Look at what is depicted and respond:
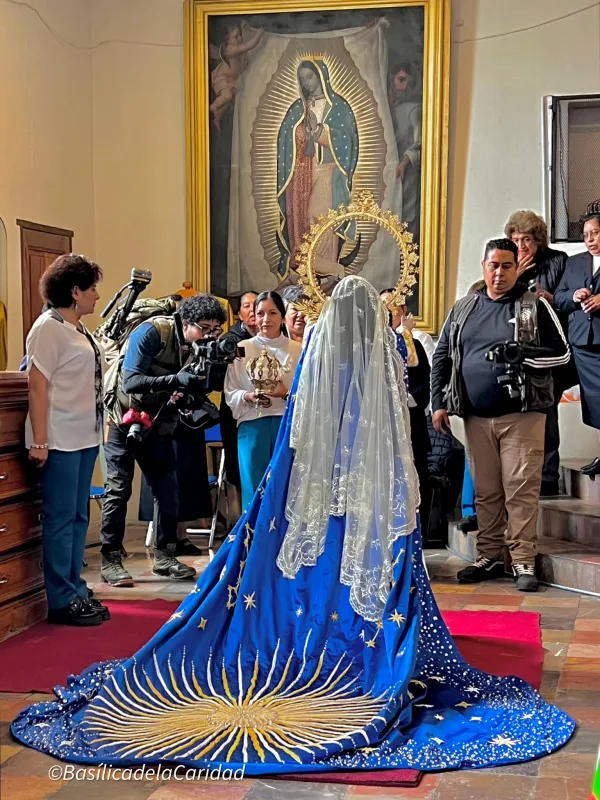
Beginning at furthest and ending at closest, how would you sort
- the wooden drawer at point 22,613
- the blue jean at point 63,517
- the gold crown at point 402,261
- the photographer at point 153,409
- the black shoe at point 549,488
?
the black shoe at point 549,488, the photographer at point 153,409, the gold crown at point 402,261, the blue jean at point 63,517, the wooden drawer at point 22,613

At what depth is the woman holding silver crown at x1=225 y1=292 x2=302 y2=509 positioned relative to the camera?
17.5 ft

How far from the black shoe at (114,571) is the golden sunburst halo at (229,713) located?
2.16m

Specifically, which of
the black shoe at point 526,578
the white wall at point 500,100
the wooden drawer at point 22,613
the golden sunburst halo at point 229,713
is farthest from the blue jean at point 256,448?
the white wall at point 500,100

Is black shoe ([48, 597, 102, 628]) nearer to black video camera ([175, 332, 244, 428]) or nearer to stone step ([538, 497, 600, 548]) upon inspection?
black video camera ([175, 332, 244, 428])

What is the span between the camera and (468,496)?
6754 mm

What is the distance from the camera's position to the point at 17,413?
15.7ft

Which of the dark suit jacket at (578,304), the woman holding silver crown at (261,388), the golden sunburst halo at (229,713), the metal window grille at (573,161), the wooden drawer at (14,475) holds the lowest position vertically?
the golden sunburst halo at (229,713)

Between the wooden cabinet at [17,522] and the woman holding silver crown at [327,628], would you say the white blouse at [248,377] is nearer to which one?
the wooden cabinet at [17,522]

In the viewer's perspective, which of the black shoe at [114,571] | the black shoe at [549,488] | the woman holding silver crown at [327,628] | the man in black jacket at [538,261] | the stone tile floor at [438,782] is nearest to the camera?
the stone tile floor at [438,782]

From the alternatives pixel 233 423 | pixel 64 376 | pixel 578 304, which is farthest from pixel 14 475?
pixel 578 304

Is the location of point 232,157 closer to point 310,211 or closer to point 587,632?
point 310,211

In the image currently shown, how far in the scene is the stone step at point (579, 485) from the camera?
257 inches

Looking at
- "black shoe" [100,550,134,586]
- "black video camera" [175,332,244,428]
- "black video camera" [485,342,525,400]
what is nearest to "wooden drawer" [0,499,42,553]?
"black shoe" [100,550,134,586]

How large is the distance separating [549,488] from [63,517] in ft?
10.4
